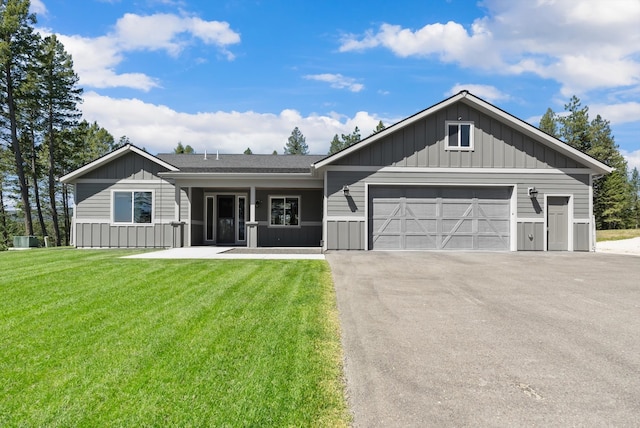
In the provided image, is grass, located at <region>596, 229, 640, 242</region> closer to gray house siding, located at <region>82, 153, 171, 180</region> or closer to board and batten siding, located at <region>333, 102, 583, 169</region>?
board and batten siding, located at <region>333, 102, 583, 169</region>

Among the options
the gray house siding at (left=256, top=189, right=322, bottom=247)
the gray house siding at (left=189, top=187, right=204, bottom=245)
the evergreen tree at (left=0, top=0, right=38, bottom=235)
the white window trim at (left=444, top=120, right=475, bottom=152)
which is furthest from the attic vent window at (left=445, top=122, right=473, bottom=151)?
the evergreen tree at (left=0, top=0, right=38, bottom=235)

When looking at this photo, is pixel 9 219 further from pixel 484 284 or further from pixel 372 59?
pixel 484 284

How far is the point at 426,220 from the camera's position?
43.4 feet

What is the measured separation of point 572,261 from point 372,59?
9818 mm

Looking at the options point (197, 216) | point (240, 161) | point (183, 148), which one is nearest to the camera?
point (197, 216)

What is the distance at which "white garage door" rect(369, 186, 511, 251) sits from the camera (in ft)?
43.3

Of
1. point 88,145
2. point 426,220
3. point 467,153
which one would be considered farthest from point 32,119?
point 467,153

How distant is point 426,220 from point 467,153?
9.51 feet

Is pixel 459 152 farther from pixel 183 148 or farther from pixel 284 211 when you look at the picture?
pixel 183 148

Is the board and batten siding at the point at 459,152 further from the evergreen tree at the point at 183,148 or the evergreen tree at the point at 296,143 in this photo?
the evergreen tree at the point at 296,143

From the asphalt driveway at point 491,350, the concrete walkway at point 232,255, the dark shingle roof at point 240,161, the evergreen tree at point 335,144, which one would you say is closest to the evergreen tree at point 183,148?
the evergreen tree at point 335,144

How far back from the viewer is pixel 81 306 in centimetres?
512

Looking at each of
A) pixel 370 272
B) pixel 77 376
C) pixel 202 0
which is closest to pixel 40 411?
pixel 77 376

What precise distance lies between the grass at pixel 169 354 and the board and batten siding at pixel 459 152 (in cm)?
768
